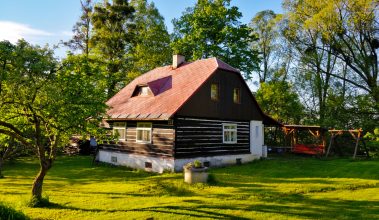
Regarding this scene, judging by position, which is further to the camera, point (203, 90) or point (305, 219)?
point (203, 90)

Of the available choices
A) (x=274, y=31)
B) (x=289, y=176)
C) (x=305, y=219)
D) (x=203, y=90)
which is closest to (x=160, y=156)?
(x=203, y=90)

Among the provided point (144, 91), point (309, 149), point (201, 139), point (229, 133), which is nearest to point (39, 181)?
point (201, 139)

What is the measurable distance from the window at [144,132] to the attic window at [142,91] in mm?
2489

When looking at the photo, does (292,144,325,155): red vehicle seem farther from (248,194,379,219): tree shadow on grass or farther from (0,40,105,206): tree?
(0,40,105,206): tree

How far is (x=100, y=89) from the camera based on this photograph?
12953 millimetres

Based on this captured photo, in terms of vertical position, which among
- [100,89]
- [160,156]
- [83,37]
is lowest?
[160,156]

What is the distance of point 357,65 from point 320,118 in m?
6.44

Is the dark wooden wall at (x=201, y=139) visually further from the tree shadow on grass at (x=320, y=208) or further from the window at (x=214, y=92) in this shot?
the tree shadow on grass at (x=320, y=208)

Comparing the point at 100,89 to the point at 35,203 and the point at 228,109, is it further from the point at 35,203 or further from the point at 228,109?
the point at 228,109

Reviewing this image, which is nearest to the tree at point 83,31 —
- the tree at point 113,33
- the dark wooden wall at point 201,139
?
the tree at point 113,33

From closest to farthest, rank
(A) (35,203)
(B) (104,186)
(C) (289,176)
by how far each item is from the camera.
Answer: (A) (35,203) → (B) (104,186) → (C) (289,176)

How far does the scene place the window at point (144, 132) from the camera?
882 inches

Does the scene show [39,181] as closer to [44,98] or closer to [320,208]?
[44,98]

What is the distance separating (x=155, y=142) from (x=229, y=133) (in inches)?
208
